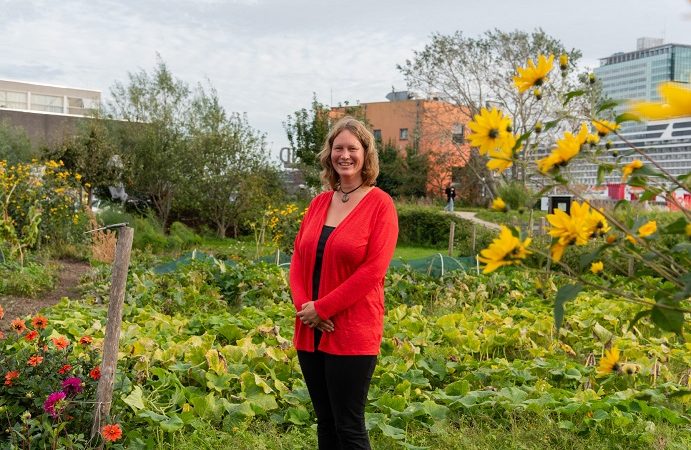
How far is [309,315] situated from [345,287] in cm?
17

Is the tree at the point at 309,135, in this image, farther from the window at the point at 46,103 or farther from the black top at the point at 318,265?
the window at the point at 46,103

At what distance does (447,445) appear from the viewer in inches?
125

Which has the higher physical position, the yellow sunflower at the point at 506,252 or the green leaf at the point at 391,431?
the yellow sunflower at the point at 506,252

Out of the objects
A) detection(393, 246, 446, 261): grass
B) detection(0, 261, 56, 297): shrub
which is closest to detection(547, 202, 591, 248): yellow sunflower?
detection(0, 261, 56, 297): shrub

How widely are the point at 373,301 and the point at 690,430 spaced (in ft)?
5.75

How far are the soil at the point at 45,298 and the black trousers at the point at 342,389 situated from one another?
3665 millimetres

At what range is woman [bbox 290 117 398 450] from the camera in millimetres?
2504

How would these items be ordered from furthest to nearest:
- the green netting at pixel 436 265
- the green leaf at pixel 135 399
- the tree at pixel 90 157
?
1. the tree at pixel 90 157
2. the green netting at pixel 436 265
3. the green leaf at pixel 135 399

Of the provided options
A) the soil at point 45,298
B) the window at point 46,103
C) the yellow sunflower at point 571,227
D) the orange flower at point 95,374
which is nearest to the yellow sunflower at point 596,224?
the yellow sunflower at point 571,227

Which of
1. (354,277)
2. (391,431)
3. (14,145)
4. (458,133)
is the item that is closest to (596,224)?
(354,277)

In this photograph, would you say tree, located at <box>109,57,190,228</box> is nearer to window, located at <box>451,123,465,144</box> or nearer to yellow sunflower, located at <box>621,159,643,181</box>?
window, located at <box>451,123,465,144</box>

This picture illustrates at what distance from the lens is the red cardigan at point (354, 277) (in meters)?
2.47

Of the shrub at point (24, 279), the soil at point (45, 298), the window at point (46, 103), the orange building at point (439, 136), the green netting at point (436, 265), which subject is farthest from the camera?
the window at point (46, 103)

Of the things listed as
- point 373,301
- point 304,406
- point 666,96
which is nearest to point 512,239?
point 666,96
